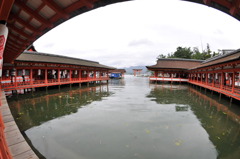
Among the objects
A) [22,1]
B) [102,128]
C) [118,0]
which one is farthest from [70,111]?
[118,0]

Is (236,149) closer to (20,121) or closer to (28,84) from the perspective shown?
(20,121)

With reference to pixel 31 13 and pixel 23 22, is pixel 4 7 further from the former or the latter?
pixel 23 22

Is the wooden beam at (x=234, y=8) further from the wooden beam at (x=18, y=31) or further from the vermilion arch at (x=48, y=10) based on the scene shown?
the wooden beam at (x=18, y=31)

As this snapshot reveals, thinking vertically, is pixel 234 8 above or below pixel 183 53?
below

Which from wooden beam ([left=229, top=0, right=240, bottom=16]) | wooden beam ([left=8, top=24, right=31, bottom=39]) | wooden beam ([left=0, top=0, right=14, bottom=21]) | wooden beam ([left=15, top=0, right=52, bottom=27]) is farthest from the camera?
wooden beam ([left=8, top=24, right=31, bottom=39])

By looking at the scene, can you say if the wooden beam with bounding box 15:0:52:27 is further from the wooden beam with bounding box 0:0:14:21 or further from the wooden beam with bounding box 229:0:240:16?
the wooden beam with bounding box 229:0:240:16

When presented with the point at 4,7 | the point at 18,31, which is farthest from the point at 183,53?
the point at 4,7

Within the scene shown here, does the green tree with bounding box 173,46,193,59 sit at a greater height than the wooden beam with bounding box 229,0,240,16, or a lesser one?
greater

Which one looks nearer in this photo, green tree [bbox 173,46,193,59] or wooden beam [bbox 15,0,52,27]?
wooden beam [bbox 15,0,52,27]

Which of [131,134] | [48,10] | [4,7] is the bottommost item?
[131,134]

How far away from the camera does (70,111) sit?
9461mm

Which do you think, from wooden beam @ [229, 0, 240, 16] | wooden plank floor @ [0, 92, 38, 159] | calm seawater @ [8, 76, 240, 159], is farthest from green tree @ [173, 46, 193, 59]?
wooden plank floor @ [0, 92, 38, 159]

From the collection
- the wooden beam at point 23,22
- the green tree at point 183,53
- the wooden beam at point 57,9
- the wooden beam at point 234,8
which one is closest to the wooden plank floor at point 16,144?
the wooden beam at point 23,22

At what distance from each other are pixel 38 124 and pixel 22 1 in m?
6.30
